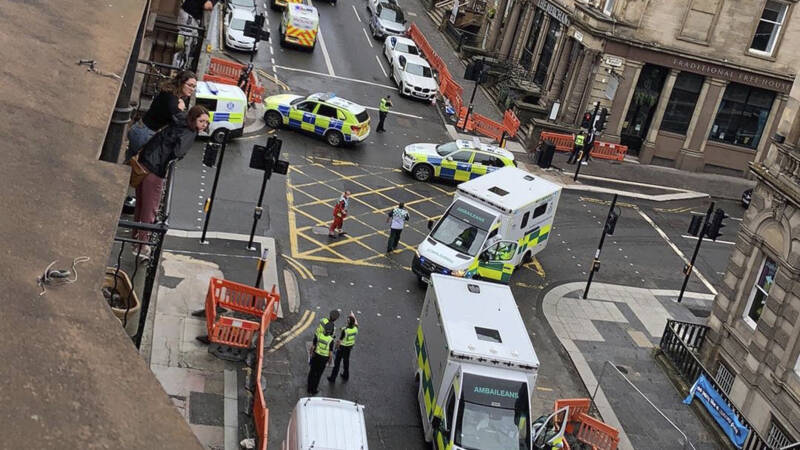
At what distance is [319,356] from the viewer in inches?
848

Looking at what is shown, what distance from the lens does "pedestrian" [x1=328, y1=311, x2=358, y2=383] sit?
22094 millimetres

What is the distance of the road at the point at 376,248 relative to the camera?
76.5 ft

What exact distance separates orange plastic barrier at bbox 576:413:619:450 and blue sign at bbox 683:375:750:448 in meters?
3.46

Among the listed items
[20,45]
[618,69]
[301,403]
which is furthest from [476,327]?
[618,69]

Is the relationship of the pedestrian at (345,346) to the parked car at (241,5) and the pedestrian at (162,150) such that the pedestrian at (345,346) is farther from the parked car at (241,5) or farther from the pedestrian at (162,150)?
the parked car at (241,5)

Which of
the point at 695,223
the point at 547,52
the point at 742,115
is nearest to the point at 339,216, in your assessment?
the point at 695,223

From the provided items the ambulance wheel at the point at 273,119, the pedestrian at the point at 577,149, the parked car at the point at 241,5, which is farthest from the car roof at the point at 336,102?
the parked car at the point at 241,5

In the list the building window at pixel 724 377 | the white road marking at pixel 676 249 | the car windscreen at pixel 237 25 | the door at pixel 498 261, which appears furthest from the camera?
the car windscreen at pixel 237 25

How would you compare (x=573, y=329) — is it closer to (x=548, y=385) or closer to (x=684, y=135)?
(x=548, y=385)

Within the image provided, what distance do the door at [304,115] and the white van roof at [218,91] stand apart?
2827 millimetres

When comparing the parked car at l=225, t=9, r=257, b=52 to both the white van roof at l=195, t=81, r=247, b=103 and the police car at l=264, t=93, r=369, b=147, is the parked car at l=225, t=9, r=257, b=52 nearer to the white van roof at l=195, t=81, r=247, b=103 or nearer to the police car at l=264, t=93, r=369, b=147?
the police car at l=264, t=93, r=369, b=147

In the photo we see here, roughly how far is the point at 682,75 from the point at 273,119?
18.7 metres

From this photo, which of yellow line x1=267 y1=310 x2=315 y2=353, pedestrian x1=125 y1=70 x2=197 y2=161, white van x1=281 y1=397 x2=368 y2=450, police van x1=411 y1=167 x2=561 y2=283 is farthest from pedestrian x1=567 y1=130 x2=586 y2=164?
pedestrian x1=125 y1=70 x2=197 y2=161

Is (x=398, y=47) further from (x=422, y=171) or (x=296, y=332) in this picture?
(x=296, y=332)
